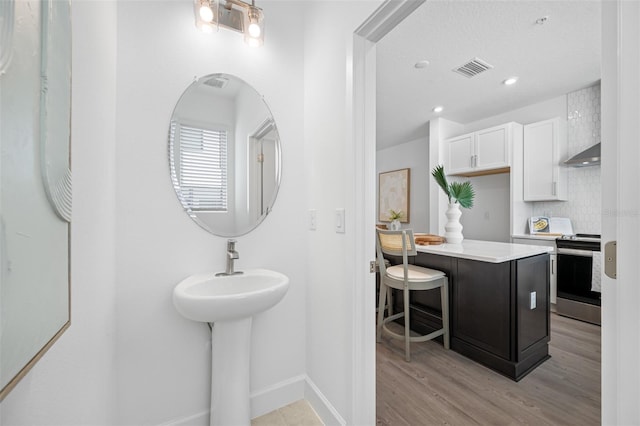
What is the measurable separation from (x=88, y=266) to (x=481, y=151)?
454 centimetres

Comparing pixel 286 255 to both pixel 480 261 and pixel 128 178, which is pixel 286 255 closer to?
pixel 128 178

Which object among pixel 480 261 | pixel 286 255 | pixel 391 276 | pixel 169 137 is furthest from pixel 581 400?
pixel 169 137

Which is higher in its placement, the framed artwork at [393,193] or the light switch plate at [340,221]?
the framed artwork at [393,193]


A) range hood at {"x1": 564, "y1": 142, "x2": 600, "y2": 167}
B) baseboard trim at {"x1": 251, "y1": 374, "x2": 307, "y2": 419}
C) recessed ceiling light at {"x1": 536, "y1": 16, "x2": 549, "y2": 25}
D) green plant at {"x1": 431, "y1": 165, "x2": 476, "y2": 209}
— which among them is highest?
recessed ceiling light at {"x1": 536, "y1": 16, "x2": 549, "y2": 25}

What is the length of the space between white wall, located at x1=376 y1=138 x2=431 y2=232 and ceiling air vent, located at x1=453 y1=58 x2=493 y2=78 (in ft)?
7.09

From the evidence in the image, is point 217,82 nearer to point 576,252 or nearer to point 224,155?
point 224,155

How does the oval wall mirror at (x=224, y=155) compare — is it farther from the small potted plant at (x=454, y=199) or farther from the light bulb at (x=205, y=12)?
the small potted plant at (x=454, y=199)

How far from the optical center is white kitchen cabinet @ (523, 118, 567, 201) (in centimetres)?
342

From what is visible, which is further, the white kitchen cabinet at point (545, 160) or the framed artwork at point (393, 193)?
the framed artwork at point (393, 193)

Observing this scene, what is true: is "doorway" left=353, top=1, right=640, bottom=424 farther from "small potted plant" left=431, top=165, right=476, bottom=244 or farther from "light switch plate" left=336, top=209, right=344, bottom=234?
"small potted plant" left=431, top=165, right=476, bottom=244

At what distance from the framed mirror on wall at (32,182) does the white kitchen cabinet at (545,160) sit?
4605 millimetres

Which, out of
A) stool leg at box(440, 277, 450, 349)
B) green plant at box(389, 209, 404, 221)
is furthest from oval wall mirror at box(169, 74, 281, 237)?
green plant at box(389, 209, 404, 221)

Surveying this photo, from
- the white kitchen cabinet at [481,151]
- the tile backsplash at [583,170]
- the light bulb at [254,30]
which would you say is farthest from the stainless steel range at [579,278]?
the light bulb at [254,30]

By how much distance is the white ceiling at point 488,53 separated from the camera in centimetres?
200
